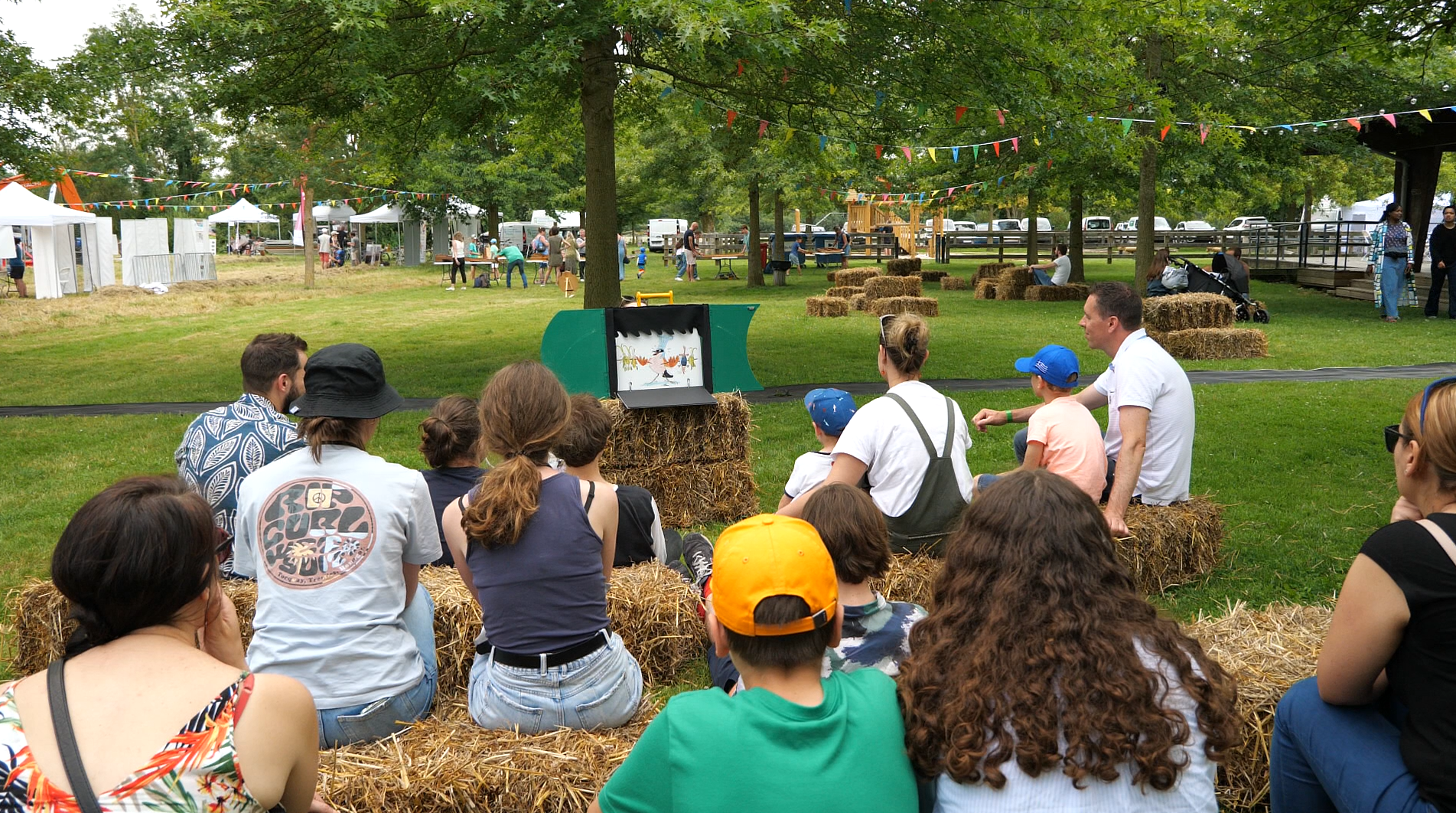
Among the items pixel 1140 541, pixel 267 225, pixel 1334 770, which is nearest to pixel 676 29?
pixel 1140 541

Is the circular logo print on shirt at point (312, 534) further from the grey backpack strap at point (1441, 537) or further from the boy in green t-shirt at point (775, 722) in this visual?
the grey backpack strap at point (1441, 537)

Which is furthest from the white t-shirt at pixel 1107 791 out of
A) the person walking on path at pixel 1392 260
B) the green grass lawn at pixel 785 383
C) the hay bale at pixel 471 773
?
the person walking on path at pixel 1392 260

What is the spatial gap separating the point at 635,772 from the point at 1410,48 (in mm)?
11754

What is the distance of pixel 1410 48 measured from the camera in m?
10.6

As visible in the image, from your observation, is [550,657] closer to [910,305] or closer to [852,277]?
[910,305]

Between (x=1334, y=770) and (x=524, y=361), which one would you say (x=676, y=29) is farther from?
(x=1334, y=770)

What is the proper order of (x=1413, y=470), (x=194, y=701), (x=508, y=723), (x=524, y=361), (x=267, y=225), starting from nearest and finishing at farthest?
(x=194, y=701) → (x=1413, y=470) → (x=508, y=723) → (x=524, y=361) → (x=267, y=225)

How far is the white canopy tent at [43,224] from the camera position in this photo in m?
24.0

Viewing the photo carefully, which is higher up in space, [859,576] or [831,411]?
[831,411]

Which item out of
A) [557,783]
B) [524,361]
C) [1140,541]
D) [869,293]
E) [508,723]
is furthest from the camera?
[869,293]

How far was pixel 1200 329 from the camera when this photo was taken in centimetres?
1347

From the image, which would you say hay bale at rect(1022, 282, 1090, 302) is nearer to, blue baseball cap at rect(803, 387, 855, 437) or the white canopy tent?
blue baseball cap at rect(803, 387, 855, 437)

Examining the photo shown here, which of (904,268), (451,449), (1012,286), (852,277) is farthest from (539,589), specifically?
(904,268)

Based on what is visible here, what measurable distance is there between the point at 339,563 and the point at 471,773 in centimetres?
72
